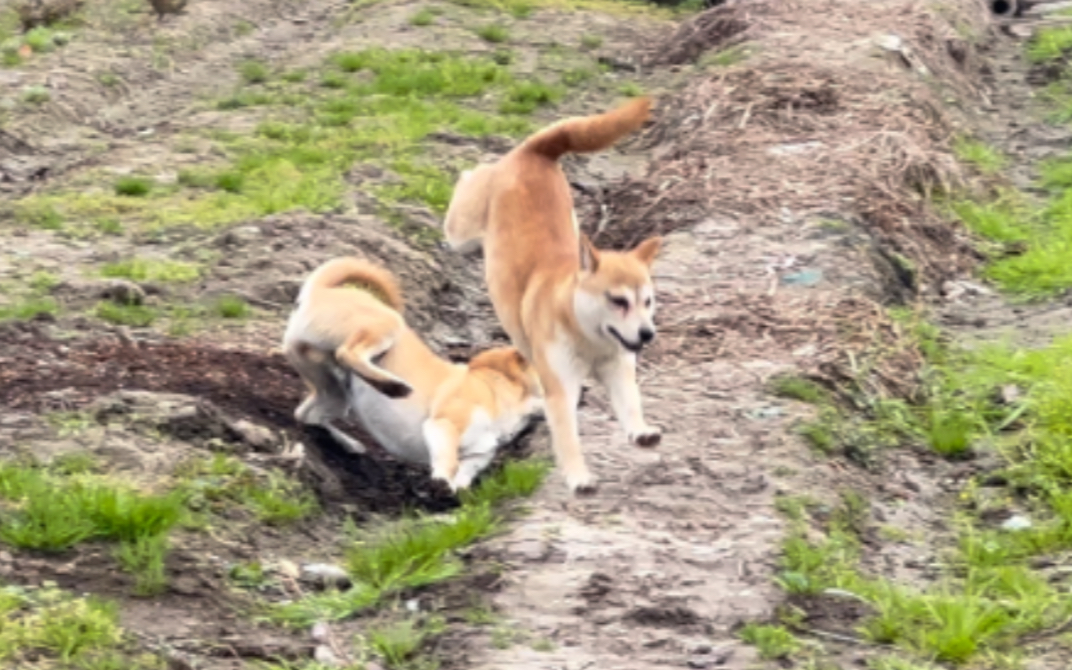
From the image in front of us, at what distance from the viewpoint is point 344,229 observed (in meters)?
10.6

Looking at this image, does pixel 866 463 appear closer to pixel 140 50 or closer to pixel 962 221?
pixel 962 221

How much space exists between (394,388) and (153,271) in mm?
2816

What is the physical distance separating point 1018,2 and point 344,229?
39.2 ft

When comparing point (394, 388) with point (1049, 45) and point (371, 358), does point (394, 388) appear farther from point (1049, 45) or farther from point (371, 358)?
point (1049, 45)

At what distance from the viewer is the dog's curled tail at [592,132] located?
7.29 m

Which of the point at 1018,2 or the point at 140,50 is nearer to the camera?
the point at 140,50

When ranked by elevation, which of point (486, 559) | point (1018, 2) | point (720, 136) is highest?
point (486, 559)

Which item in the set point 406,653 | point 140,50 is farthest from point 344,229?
point 140,50

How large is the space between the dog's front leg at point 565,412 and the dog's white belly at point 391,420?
0.96 metres

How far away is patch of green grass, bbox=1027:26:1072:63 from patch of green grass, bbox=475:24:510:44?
16.1ft

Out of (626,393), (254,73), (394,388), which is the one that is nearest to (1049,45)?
(254,73)

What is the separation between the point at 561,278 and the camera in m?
6.97

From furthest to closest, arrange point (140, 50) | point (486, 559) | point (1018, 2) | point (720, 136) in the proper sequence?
point (1018, 2) < point (140, 50) < point (720, 136) < point (486, 559)

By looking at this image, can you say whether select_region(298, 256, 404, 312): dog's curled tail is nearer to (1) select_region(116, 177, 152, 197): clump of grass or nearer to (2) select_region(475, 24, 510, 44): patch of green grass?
(1) select_region(116, 177, 152, 197): clump of grass
